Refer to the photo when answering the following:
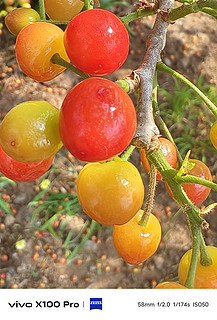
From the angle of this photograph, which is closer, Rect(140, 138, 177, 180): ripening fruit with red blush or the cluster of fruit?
the cluster of fruit

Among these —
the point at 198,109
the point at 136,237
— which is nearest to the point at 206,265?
the point at 136,237

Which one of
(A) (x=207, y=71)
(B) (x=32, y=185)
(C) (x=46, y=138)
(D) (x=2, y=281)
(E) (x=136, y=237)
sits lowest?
(D) (x=2, y=281)

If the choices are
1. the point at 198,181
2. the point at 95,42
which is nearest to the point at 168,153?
the point at 198,181

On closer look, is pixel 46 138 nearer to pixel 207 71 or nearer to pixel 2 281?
pixel 2 281

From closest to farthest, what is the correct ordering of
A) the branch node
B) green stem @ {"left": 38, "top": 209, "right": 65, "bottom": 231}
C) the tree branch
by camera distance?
the tree branch < the branch node < green stem @ {"left": 38, "top": 209, "right": 65, "bottom": 231}

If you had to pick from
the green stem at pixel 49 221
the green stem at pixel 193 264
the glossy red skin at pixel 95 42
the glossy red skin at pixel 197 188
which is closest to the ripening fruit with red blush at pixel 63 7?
the glossy red skin at pixel 95 42

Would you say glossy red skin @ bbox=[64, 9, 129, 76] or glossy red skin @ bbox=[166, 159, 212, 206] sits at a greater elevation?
glossy red skin @ bbox=[64, 9, 129, 76]
